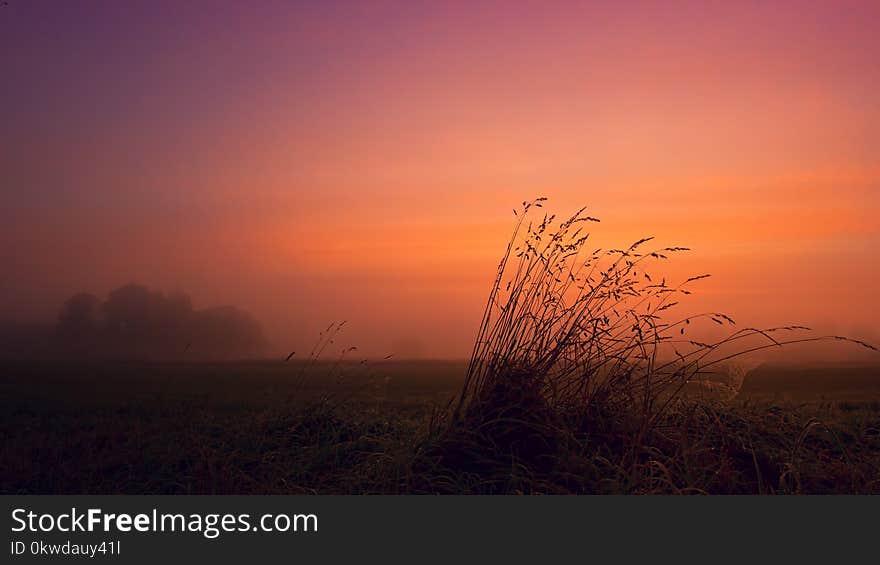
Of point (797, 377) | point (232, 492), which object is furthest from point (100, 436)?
point (797, 377)

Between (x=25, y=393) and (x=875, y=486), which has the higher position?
(x=25, y=393)

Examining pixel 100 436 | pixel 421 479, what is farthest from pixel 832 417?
pixel 100 436

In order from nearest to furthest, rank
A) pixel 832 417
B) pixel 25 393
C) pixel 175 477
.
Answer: pixel 175 477 → pixel 832 417 → pixel 25 393

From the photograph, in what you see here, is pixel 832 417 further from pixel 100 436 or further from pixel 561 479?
pixel 100 436

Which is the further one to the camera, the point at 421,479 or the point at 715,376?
the point at 715,376

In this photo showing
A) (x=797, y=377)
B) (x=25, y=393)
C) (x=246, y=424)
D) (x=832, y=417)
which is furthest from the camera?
(x=797, y=377)

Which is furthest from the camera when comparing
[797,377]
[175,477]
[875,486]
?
[797,377]

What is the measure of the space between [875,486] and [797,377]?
664 cm

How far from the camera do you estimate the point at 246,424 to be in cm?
543

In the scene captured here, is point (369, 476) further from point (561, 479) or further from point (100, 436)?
point (100, 436)

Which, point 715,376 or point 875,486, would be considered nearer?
point 875,486

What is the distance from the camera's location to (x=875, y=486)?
384 cm
